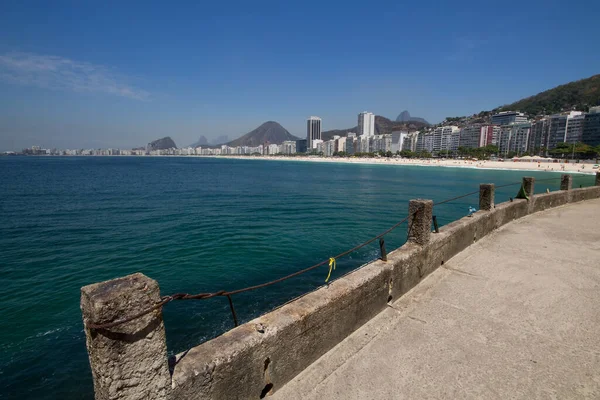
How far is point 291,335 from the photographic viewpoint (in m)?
3.58

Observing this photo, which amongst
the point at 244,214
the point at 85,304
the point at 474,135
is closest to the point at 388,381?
the point at 85,304

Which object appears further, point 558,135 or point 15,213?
point 558,135

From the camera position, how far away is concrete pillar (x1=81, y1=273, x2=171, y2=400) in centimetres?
210

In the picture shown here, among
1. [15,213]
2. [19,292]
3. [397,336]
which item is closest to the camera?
[397,336]

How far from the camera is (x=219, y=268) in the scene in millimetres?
12000

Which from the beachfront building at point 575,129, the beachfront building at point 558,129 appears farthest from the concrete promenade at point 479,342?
the beachfront building at point 558,129

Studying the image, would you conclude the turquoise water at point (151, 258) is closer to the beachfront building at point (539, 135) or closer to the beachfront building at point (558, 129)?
the beachfront building at point (558, 129)

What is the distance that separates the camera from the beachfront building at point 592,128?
429 feet

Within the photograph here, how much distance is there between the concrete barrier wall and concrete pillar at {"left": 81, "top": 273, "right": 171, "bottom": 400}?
12.8 inches

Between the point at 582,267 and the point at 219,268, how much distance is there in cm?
1082

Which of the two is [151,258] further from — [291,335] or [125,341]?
[125,341]

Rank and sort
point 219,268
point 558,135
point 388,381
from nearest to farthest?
1. point 388,381
2. point 219,268
3. point 558,135

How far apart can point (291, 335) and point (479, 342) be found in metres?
2.72

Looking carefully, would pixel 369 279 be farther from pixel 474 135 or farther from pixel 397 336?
pixel 474 135
